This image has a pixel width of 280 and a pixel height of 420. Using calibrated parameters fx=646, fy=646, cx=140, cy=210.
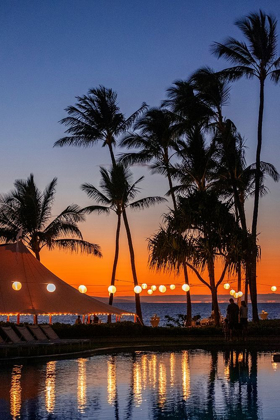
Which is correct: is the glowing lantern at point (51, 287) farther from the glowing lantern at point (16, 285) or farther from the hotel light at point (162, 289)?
the hotel light at point (162, 289)

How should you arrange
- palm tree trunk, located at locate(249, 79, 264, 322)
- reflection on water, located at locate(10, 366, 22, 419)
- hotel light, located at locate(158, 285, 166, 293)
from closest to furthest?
reflection on water, located at locate(10, 366, 22, 419), palm tree trunk, located at locate(249, 79, 264, 322), hotel light, located at locate(158, 285, 166, 293)

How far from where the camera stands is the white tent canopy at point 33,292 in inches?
992

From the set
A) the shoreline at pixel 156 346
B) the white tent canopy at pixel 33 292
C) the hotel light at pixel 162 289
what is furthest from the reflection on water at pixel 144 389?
the hotel light at pixel 162 289

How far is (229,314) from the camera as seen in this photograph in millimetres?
24781

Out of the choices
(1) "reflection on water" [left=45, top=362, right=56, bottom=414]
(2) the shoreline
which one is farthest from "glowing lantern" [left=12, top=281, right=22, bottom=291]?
(1) "reflection on water" [left=45, top=362, right=56, bottom=414]

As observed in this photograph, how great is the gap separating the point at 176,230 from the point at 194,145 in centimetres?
449

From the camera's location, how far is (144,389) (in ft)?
44.0

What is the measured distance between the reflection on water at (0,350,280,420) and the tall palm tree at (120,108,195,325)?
17.5 metres

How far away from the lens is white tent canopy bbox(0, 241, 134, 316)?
2519cm

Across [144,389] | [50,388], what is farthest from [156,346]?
[50,388]

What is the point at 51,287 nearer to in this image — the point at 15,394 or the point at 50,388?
the point at 50,388

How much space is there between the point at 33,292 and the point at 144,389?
43.1 feet

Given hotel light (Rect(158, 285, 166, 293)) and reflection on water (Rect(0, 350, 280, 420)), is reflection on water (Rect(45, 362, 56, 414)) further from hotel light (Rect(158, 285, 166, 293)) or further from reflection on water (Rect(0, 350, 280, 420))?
hotel light (Rect(158, 285, 166, 293))

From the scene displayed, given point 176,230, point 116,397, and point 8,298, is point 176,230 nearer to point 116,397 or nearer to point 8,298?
point 8,298
